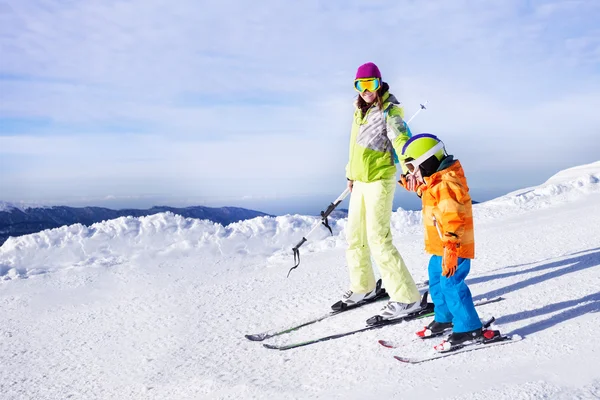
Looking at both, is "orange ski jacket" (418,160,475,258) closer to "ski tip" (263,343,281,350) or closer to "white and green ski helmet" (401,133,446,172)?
"white and green ski helmet" (401,133,446,172)

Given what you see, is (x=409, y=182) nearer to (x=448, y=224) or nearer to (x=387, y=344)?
(x=448, y=224)

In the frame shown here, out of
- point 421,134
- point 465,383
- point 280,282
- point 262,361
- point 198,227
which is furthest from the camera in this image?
point 198,227

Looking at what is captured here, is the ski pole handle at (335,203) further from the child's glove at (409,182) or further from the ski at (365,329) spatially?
the ski at (365,329)

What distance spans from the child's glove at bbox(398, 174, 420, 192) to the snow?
1.24m

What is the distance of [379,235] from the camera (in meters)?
4.62

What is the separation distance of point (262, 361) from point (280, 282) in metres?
2.50

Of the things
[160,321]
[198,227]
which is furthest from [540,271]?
[198,227]

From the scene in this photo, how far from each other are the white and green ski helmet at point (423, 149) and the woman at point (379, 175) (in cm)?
55

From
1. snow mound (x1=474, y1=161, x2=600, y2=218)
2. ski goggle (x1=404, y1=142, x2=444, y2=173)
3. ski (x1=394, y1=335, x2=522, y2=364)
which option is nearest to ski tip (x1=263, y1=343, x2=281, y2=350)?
ski (x1=394, y1=335, x2=522, y2=364)

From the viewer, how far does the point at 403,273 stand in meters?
4.57

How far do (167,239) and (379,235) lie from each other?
17.6ft

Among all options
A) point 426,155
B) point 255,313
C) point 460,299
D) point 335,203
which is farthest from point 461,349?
point 255,313

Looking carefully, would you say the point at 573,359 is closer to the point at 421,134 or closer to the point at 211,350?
the point at 421,134

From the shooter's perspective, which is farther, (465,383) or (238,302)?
(238,302)
